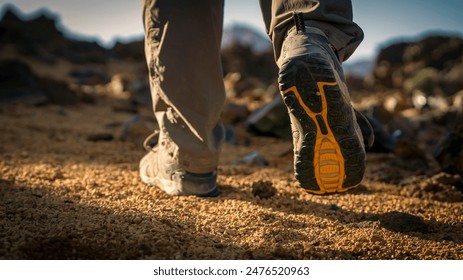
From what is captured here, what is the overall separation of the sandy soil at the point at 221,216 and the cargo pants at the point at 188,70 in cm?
26

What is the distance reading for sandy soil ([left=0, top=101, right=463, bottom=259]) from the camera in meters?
1.39

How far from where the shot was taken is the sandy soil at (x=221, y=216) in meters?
1.39

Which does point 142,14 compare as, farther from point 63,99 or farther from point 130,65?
point 130,65

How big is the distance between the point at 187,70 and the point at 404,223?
104 cm

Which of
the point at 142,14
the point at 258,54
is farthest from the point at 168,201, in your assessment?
the point at 258,54

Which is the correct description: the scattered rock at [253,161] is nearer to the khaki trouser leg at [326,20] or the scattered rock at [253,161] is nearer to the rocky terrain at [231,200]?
the rocky terrain at [231,200]

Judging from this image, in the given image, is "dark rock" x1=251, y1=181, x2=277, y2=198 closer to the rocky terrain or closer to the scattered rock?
the rocky terrain

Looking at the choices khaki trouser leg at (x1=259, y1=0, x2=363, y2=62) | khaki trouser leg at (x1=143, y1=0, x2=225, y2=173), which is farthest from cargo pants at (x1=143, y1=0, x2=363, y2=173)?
khaki trouser leg at (x1=259, y1=0, x2=363, y2=62)

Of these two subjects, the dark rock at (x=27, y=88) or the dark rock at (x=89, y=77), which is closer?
the dark rock at (x=27, y=88)

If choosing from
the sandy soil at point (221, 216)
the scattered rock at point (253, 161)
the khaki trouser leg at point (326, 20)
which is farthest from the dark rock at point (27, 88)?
the khaki trouser leg at point (326, 20)

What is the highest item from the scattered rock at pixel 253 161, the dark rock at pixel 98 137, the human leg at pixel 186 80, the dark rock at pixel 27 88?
the human leg at pixel 186 80

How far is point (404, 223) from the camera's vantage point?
1626 millimetres

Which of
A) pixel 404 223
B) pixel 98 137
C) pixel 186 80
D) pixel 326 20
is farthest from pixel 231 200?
pixel 98 137

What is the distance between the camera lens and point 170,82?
5.95ft
